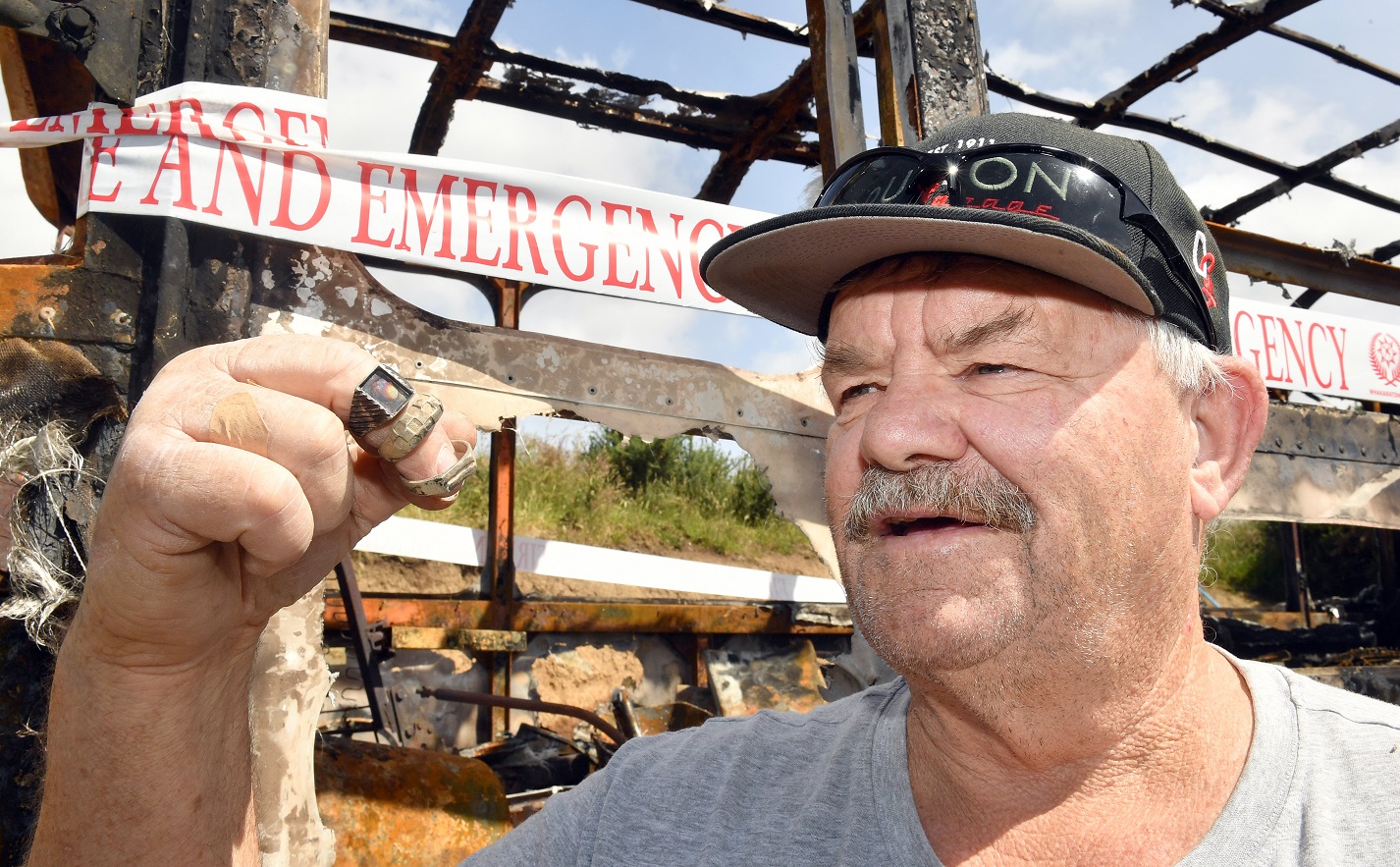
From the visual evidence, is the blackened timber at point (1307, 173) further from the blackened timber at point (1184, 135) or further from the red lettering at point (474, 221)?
the red lettering at point (474, 221)

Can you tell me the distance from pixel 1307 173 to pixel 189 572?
7.41m

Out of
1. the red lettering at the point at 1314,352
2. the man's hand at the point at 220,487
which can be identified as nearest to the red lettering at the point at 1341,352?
the red lettering at the point at 1314,352

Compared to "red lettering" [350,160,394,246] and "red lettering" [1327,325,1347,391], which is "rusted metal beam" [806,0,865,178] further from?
"red lettering" [1327,325,1347,391]

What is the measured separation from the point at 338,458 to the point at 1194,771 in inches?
48.4

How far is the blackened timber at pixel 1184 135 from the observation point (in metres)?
Result: 5.80

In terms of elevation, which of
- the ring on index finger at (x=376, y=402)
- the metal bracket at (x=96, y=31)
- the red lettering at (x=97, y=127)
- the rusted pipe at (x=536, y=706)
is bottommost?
the rusted pipe at (x=536, y=706)

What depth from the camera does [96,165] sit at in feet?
7.45

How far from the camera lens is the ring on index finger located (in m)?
1.08

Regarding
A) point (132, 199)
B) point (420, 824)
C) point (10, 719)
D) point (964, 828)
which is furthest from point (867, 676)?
point (132, 199)

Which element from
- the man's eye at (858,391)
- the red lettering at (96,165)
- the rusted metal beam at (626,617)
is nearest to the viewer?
the man's eye at (858,391)

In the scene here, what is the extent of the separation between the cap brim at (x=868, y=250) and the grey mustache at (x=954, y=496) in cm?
32

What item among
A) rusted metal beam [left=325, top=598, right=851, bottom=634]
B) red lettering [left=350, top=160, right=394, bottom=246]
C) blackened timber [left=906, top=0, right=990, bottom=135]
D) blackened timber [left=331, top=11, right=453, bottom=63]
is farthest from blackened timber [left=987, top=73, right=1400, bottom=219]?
red lettering [left=350, top=160, right=394, bottom=246]

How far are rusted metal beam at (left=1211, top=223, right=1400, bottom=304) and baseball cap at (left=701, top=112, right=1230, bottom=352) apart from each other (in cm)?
357

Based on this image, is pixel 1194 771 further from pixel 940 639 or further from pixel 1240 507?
pixel 1240 507
